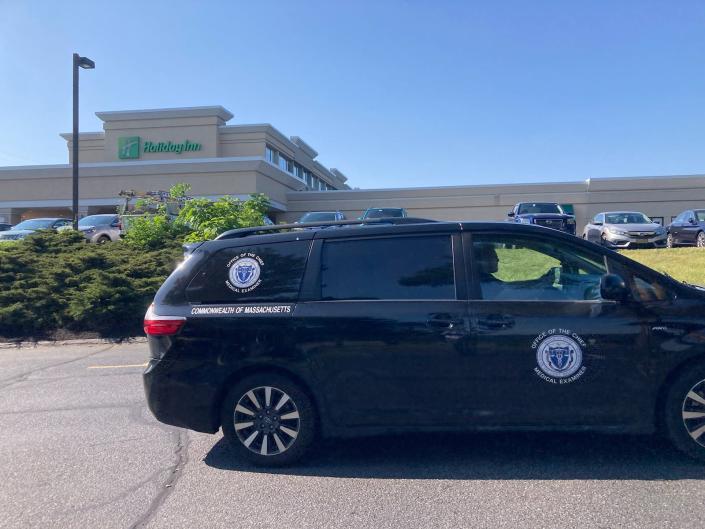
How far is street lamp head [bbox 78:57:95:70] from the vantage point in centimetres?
1978

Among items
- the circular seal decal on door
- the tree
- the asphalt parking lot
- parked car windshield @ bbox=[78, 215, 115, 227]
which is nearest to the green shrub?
the tree

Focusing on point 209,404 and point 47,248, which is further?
point 47,248

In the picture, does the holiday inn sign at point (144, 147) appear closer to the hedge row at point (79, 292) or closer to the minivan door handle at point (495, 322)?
the hedge row at point (79, 292)

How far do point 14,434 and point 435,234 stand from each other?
446cm

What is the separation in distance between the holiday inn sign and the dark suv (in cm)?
2962

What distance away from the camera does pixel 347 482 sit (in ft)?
Result: 15.1

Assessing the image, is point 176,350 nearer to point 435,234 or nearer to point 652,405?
point 435,234

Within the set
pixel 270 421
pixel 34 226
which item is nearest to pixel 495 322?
pixel 270 421

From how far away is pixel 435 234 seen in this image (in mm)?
5016

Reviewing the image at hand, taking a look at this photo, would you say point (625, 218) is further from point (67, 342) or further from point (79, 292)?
point (67, 342)

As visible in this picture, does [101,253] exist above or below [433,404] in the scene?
above

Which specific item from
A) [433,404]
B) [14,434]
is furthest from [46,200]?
[433,404]

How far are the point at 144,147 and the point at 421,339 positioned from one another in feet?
155

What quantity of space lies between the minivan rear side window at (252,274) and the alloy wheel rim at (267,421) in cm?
76
